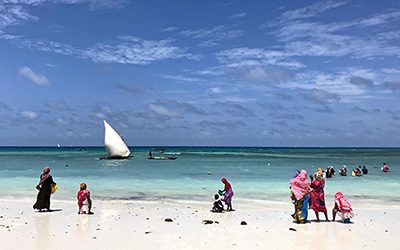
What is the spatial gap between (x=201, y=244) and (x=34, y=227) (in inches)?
214

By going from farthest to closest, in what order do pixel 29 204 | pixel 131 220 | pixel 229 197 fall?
pixel 29 204, pixel 229 197, pixel 131 220

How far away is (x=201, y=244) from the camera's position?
10852 millimetres

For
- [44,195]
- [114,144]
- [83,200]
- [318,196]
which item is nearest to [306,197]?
[318,196]

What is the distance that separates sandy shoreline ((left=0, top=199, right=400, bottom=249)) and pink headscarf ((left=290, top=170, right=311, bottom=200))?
99 cm

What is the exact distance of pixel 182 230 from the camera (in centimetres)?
1270

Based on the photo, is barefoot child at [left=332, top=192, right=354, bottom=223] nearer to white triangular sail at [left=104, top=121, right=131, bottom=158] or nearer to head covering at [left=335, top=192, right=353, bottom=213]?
head covering at [left=335, top=192, right=353, bottom=213]

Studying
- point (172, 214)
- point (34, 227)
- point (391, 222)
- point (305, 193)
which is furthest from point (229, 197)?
point (34, 227)

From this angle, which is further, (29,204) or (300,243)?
(29,204)

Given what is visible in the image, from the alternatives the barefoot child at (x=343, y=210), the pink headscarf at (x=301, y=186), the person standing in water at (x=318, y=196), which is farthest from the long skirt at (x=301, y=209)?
the barefoot child at (x=343, y=210)

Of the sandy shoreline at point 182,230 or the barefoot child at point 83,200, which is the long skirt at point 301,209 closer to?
the sandy shoreline at point 182,230

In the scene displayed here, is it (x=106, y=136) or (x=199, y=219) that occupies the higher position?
(x=106, y=136)

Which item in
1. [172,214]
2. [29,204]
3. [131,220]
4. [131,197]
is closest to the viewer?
[131,220]

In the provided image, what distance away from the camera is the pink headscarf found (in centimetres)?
1372

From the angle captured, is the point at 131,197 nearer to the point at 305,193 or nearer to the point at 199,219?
the point at 199,219
